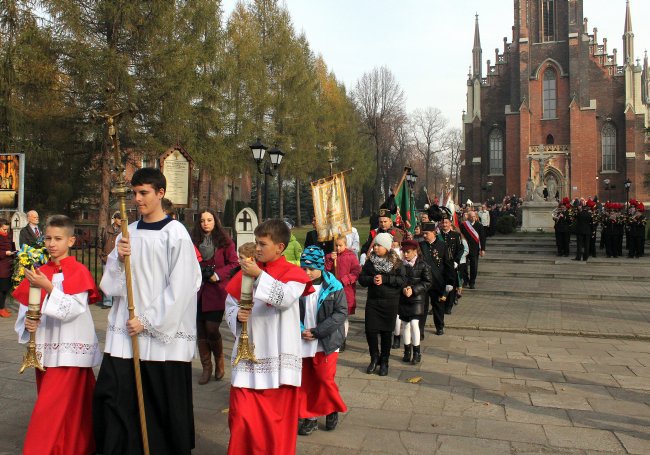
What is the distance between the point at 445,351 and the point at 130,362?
5.55 metres

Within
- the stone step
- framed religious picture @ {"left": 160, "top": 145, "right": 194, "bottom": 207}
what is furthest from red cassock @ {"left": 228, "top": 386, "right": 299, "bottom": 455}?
the stone step

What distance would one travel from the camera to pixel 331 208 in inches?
346

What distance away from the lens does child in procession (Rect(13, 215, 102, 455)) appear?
3740 millimetres

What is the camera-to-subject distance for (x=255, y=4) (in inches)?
1305

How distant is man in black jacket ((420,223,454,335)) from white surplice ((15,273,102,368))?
5.89m

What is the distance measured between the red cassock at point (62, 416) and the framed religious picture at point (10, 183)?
492 inches

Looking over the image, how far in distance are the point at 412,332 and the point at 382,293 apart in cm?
103

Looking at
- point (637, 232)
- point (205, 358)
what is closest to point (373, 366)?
point (205, 358)

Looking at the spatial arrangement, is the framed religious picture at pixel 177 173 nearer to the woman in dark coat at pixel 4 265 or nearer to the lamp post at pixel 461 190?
the woman in dark coat at pixel 4 265

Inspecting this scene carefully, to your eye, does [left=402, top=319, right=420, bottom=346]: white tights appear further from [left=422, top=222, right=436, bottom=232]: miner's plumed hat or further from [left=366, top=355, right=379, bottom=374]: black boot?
[left=422, top=222, right=436, bottom=232]: miner's plumed hat

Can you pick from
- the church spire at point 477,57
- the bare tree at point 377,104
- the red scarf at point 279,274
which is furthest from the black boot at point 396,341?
the church spire at point 477,57

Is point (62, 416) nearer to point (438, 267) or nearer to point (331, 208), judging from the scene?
point (331, 208)

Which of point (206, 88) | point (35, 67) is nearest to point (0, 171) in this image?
point (35, 67)

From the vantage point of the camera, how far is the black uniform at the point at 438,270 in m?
8.86
